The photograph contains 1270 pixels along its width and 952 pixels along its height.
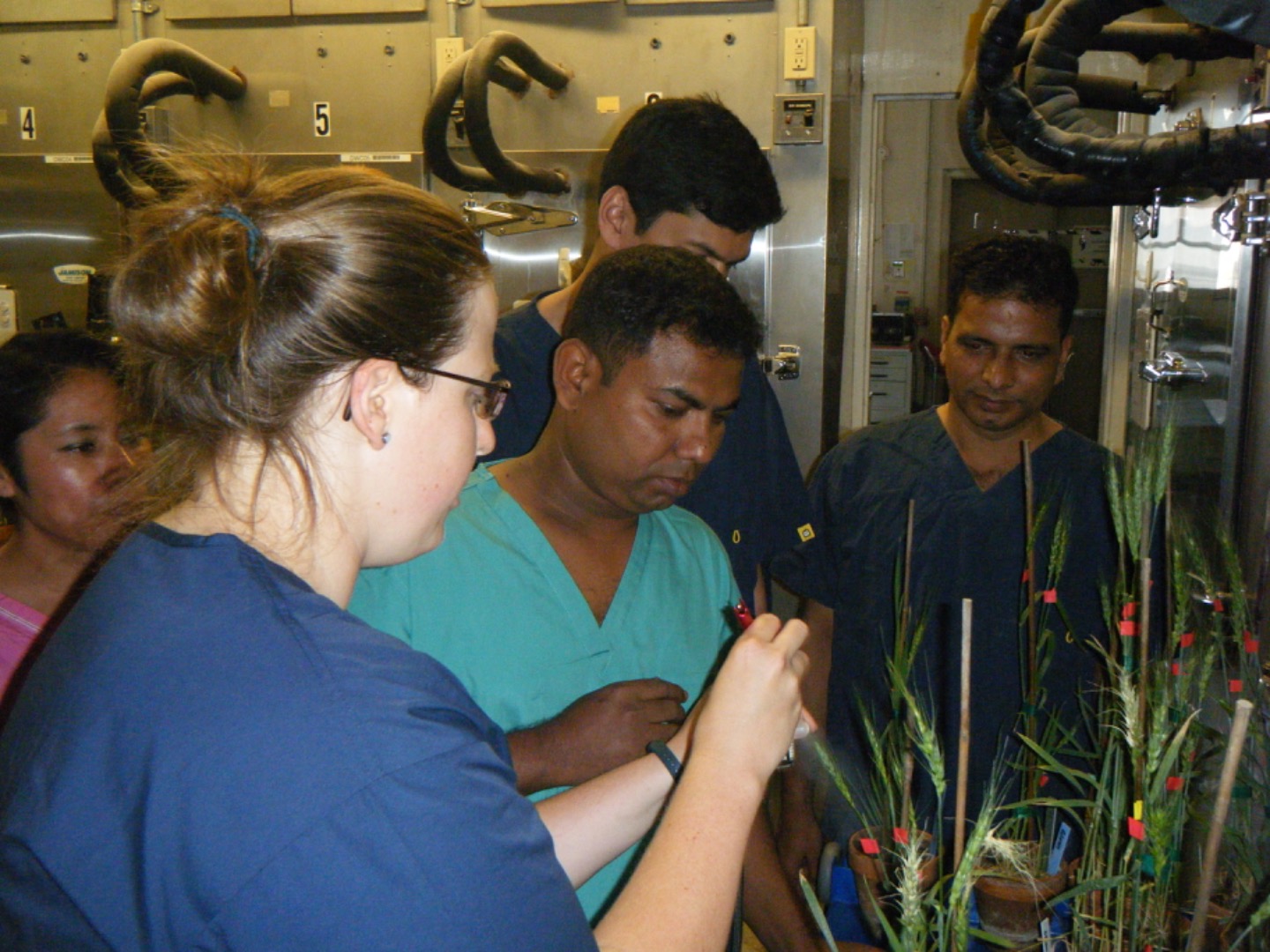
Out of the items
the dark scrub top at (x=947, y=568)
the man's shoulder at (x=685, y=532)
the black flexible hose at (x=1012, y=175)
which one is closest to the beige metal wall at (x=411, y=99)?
the black flexible hose at (x=1012, y=175)

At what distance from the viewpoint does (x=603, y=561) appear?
121 centimetres

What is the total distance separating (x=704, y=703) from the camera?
0.85 meters

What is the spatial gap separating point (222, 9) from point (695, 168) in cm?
227

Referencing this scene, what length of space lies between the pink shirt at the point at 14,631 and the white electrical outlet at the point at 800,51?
2297 millimetres

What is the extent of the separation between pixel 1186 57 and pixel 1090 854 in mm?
1645

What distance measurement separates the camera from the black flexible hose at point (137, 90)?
2697 mm

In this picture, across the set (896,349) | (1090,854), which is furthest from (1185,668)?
(896,349)

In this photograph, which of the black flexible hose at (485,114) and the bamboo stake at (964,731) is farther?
the black flexible hose at (485,114)

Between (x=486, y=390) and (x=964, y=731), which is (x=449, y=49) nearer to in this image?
(x=486, y=390)

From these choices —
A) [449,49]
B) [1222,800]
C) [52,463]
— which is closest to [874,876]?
[1222,800]

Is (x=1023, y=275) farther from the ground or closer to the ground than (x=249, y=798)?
farther from the ground

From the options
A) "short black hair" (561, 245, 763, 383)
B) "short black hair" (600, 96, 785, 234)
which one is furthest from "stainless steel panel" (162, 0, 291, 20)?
"short black hair" (561, 245, 763, 383)

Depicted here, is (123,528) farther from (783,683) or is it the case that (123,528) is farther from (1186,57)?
(1186,57)

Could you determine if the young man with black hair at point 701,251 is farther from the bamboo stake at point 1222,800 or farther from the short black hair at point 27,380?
the bamboo stake at point 1222,800
